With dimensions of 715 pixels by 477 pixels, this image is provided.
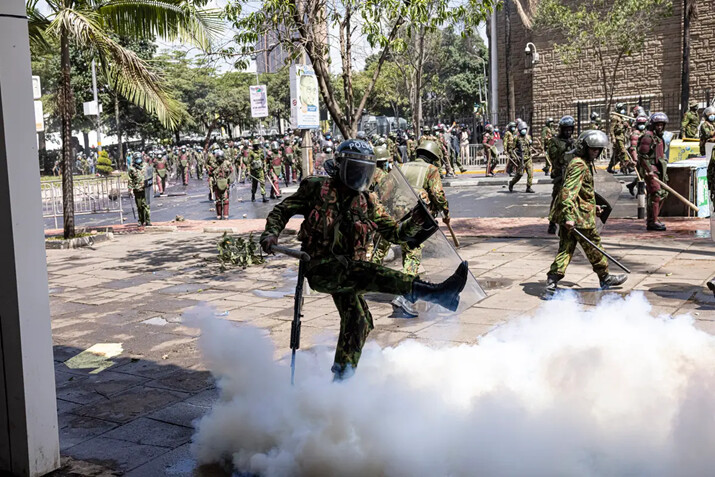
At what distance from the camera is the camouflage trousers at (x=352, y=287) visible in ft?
13.3

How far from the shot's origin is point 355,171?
160 inches

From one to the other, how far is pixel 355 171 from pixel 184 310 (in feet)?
14.3

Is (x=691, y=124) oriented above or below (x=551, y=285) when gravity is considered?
above

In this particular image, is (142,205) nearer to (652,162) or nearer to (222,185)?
(222,185)

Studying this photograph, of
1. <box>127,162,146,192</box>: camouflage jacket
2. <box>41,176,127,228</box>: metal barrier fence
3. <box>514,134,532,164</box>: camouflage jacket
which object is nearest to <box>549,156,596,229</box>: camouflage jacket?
<box>127,162,146,192</box>: camouflage jacket

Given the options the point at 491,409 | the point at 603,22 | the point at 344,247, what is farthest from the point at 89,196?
the point at 603,22

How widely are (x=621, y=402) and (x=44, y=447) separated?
301cm

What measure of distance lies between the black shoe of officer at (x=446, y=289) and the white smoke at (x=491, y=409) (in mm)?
530

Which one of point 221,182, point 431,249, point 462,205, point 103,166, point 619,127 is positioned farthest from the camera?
point 103,166

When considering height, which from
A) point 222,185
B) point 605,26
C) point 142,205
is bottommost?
point 142,205

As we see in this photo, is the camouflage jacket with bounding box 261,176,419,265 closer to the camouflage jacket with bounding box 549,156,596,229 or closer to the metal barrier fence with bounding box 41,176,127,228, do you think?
the camouflage jacket with bounding box 549,156,596,229

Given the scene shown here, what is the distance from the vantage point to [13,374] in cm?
389

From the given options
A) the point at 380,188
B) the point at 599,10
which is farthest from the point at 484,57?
the point at 380,188

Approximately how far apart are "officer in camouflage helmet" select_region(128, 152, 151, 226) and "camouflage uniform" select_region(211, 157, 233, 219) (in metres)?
1.72
